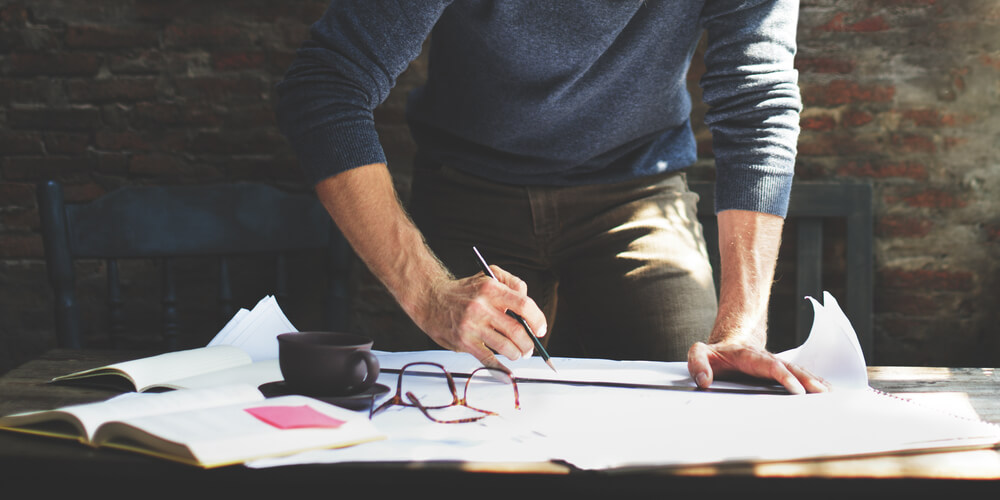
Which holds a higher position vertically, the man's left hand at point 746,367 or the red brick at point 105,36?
the red brick at point 105,36

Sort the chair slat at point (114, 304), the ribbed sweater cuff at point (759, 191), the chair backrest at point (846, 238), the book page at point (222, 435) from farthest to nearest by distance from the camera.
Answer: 1. the chair backrest at point (846, 238)
2. the chair slat at point (114, 304)
3. the ribbed sweater cuff at point (759, 191)
4. the book page at point (222, 435)

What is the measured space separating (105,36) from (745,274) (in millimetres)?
1893

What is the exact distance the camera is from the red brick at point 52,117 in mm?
2191

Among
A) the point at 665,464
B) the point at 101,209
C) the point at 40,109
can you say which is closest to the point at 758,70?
the point at 665,464

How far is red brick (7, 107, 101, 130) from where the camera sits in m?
2.19

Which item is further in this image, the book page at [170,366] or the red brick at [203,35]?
the red brick at [203,35]

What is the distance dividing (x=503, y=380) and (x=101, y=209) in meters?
1.09

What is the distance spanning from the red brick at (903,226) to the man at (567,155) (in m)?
0.84

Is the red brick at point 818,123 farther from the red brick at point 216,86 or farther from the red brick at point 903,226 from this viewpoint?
the red brick at point 216,86

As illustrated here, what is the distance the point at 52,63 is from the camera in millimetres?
2178

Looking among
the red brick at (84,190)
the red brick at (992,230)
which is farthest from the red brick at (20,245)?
the red brick at (992,230)

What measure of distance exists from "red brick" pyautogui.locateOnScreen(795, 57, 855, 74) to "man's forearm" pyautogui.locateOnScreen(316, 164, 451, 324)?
143 cm

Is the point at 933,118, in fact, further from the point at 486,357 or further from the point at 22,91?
the point at 22,91

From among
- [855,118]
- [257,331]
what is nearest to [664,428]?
[257,331]
